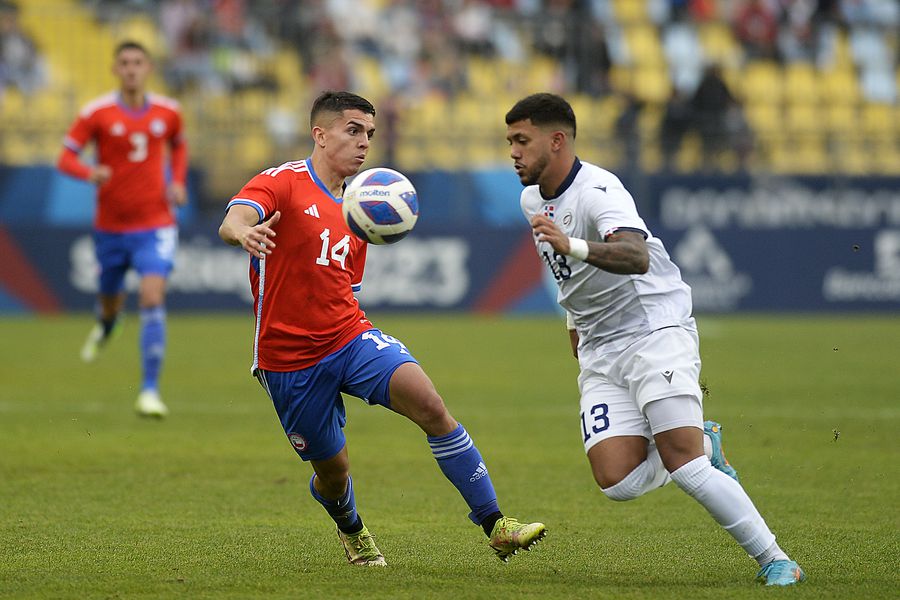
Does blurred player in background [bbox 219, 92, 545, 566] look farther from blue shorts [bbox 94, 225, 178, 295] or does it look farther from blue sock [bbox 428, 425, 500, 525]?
blue shorts [bbox 94, 225, 178, 295]

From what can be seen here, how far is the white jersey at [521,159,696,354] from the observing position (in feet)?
18.9

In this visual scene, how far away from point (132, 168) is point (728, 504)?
7.76 m

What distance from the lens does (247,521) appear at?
693cm

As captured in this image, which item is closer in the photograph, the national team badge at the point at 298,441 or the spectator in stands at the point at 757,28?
the national team badge at the point at 298,441

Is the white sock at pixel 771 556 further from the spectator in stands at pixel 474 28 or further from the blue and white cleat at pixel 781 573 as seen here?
the spectator in stands at pixel 474 28

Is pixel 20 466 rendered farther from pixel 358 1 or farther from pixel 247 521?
pixel 358 1

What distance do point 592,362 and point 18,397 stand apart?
7.54 m

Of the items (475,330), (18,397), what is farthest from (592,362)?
(475,330)

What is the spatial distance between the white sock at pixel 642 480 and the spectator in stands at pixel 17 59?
17.1m

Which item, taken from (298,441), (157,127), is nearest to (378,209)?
(298,441)

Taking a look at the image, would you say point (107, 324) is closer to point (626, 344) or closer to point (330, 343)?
point (330, 343)

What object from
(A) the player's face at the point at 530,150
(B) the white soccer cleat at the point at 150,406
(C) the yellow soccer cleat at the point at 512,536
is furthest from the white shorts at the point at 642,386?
(B) the white soccer cleat at the point at 150,406

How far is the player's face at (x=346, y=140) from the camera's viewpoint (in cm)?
605

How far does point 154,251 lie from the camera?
11422mm
